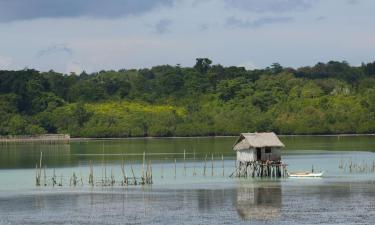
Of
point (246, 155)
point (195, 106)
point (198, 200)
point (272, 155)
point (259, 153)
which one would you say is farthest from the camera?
point (195, 106)

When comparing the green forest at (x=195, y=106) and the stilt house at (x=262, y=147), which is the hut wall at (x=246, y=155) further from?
the green forest at (x=195, y=106)

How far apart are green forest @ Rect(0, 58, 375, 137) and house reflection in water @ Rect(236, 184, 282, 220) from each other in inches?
3862

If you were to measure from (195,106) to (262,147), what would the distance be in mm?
103998

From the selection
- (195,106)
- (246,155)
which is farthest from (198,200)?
(195,106)

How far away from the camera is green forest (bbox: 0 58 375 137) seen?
15662 centimetres

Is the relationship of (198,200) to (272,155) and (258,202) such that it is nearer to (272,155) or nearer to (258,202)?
(258,202)

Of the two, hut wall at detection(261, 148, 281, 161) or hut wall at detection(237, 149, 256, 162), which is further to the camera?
hut wall at detection(237, 149, 256, 162)

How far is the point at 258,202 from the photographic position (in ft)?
163

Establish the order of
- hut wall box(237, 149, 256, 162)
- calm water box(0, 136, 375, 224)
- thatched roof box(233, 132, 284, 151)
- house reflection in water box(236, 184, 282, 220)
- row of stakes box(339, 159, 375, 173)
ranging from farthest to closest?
row of stakes box(339, 159, 375, 173) < hut wall box(237, 149, 256, 162) < thatched roof box(233, 132, 284, 151) < house reflection in water box(236, 184, 282, 220) < calm water box(0, 136, 375, 224)

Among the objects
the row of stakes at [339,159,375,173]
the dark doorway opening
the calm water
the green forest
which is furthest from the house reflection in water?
the green forest

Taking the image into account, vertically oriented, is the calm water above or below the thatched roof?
below

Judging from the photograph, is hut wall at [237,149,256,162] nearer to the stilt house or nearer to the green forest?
the stilt house

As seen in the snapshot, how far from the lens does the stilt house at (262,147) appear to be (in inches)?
2566

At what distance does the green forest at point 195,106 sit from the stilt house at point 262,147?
88.4 metres
